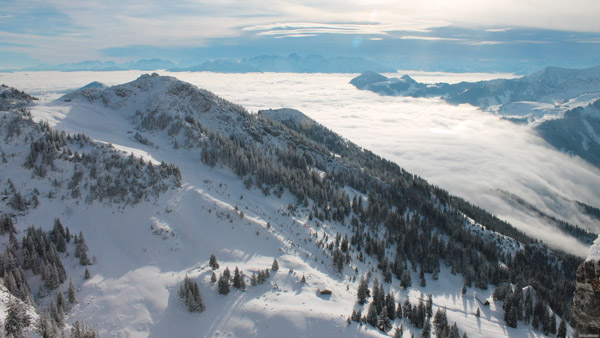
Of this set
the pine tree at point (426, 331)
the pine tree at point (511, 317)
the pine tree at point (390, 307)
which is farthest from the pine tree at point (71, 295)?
the pine tree at point (511, 317)

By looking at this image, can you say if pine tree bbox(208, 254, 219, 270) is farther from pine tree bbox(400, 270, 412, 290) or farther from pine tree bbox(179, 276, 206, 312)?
pine tree bbox(400, 270, 412, 290)

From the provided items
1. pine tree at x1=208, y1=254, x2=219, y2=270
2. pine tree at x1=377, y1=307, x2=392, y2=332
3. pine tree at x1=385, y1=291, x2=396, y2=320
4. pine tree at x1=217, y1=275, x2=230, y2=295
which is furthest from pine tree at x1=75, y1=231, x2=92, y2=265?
pine tree at x1=385, y1=291, x2=396, y2=320

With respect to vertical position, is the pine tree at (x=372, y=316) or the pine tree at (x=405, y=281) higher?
the pine tree at (x=372, y=316)

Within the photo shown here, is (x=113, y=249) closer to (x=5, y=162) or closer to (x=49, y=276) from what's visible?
(x=49, y=276)

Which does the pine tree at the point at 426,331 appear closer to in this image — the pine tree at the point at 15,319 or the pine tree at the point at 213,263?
the pine tree at the point at 213,263

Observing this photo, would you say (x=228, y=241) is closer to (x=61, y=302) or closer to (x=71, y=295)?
(x=71, y=295)

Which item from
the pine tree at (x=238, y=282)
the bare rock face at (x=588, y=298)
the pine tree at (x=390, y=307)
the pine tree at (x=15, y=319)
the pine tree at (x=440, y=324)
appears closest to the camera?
the bare rock face at (x=588, y=298)

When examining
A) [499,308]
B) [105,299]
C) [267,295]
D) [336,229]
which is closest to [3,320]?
[105,299]

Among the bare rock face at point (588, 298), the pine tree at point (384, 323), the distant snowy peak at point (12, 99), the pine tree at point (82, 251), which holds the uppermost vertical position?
the distant snowy peak at point (12, 99)
